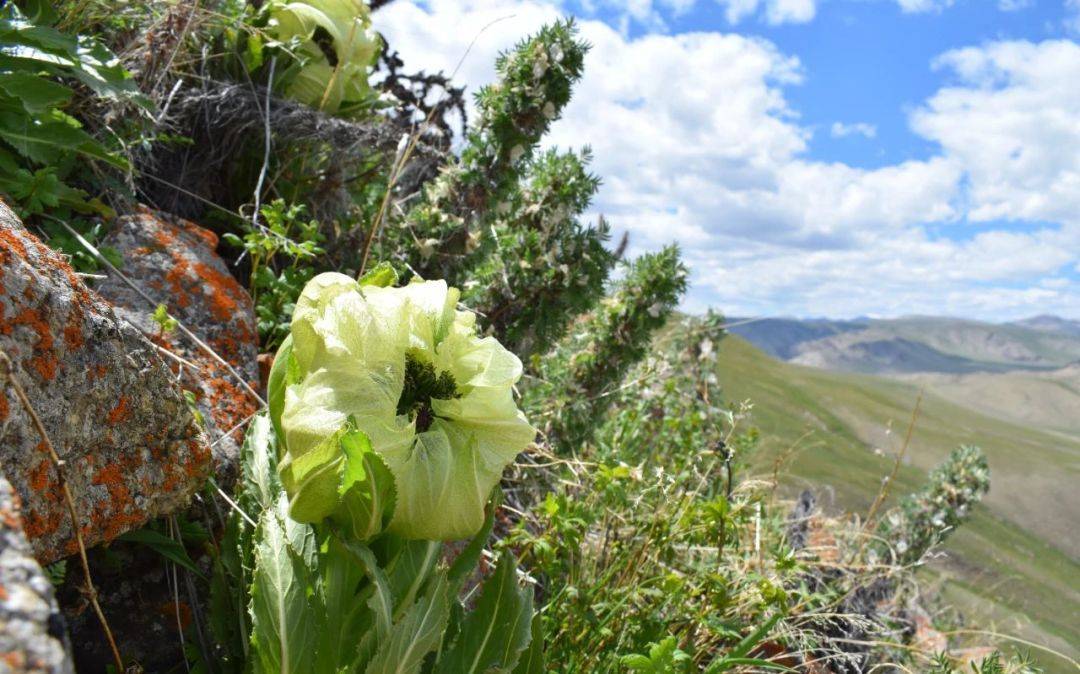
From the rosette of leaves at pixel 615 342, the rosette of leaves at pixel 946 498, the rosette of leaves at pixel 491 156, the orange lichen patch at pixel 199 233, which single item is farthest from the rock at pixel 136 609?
the rosette of leaves at pixel 946 498

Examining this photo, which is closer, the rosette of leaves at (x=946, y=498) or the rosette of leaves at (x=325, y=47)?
the rosette of leaves at (x=325, y=47)

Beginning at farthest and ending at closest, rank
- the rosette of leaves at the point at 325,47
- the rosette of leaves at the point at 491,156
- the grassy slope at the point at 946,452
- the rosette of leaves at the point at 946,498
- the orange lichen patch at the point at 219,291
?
the grassy slope at the point at 946,452 → the rosette of leaves at the point at 946,498 → the rosette of leaves at the point at 491,156 → the rosette of leaves at the point at 325,47 → the orange lichen patch at the point at 219,291

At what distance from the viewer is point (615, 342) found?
165 inches

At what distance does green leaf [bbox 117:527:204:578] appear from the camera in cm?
168

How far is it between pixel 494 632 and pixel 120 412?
95 centimetres

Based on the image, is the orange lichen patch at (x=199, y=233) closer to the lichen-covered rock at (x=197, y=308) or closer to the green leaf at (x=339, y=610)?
the lichen-covered rock at (x=197, y=308)

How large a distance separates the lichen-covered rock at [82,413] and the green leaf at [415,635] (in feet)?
2.07

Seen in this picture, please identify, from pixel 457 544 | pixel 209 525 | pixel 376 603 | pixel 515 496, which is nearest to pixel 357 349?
pixel 376 603

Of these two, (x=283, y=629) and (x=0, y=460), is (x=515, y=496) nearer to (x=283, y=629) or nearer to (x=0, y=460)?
(x=283, y=629)

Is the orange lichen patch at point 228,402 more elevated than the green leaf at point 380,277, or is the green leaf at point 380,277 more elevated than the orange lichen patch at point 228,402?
the green leaf at point 380,277

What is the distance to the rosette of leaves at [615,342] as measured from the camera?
13.1 ft

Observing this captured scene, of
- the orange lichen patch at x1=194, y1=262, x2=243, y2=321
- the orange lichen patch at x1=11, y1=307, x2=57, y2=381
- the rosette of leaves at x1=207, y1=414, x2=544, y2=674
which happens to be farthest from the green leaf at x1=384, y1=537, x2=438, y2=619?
the orange lichen patch at x1=194, y1=262, x2=243, y2=321

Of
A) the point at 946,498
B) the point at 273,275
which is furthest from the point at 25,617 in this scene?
the point at 946,498

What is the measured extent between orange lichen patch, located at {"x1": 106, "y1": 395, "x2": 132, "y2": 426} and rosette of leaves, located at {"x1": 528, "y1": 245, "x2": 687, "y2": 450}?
8.50 ft
